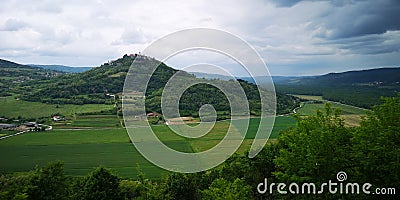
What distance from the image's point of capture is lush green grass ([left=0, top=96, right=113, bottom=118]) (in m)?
68.9

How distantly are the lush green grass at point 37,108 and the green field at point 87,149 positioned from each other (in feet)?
59.3

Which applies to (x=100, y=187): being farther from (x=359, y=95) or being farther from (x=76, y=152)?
(x=359, y=95)

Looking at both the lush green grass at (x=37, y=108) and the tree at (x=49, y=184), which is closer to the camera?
the tree at (x=49, y=184)

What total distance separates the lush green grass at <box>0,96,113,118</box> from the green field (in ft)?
59.3

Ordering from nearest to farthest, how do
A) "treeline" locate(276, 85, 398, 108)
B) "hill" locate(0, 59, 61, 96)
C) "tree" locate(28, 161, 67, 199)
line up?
"tree" locate(28, 161, 67, 199), "treeline" locate(276, 85, 398, 108), "hill" locate(0, 59, 61, 96)

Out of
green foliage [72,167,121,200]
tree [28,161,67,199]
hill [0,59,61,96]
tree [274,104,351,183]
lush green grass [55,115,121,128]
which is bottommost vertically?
lush green grass [55,115,121,128]

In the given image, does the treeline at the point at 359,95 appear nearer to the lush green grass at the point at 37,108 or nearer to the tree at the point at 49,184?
the lush green grass at the point at 37,108

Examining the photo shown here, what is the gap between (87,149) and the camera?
1678 inches

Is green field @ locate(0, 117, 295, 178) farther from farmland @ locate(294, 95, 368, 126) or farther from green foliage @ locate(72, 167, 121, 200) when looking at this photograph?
green foliage @ locate(72, 167, 121, 200)

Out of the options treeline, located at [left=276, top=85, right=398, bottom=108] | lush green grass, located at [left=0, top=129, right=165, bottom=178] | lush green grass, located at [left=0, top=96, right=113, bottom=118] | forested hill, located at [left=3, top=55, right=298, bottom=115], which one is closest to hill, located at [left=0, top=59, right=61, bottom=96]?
forested hill, located at [left=3, top=55, right=298, bottom=115]

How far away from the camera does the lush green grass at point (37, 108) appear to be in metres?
68.9

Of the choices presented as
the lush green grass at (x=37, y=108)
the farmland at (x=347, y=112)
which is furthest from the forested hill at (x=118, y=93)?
the farmland at (x=347, y=112)

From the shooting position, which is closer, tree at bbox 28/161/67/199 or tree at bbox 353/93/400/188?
tree at bbox 353/93/400/188

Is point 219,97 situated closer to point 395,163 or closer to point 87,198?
point 87,198
